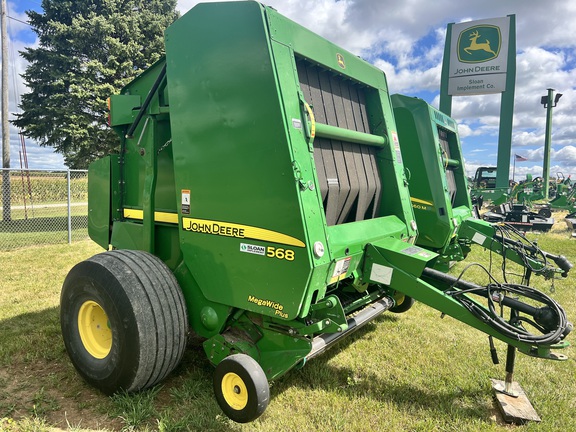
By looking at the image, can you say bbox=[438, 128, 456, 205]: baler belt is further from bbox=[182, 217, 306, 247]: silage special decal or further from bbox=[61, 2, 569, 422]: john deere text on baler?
bbox=[182, 217, 306, 247]: silage special decal

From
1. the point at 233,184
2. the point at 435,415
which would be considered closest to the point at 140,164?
the point at 233,184

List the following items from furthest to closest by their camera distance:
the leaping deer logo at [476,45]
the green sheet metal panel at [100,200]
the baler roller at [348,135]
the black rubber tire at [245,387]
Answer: the leaping deer logo at [476,45], the green sheet metal panel at [100,200], the baler roller at [348,135], the black rubber tire at [245,387]

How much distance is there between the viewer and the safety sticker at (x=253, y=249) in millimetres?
2551

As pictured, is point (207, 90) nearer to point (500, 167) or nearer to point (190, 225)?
point (190, 225)

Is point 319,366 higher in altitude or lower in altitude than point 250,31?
lower

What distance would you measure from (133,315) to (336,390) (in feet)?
5.25

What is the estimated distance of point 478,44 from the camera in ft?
49.0

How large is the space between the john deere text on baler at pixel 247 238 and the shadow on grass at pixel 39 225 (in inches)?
386

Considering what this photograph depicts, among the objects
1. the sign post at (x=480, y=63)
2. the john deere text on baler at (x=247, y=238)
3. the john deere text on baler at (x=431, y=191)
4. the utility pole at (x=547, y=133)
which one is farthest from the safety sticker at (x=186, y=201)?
the utility pole at (x=547, y=133)

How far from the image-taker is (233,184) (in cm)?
265

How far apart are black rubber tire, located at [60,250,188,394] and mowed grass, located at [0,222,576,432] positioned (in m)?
0.20

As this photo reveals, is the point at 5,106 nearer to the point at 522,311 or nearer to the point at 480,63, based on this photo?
the point at 522,311

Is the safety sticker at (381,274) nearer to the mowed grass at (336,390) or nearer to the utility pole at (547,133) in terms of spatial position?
the mowed grass at (336,390)

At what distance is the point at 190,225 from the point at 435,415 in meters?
2.16
